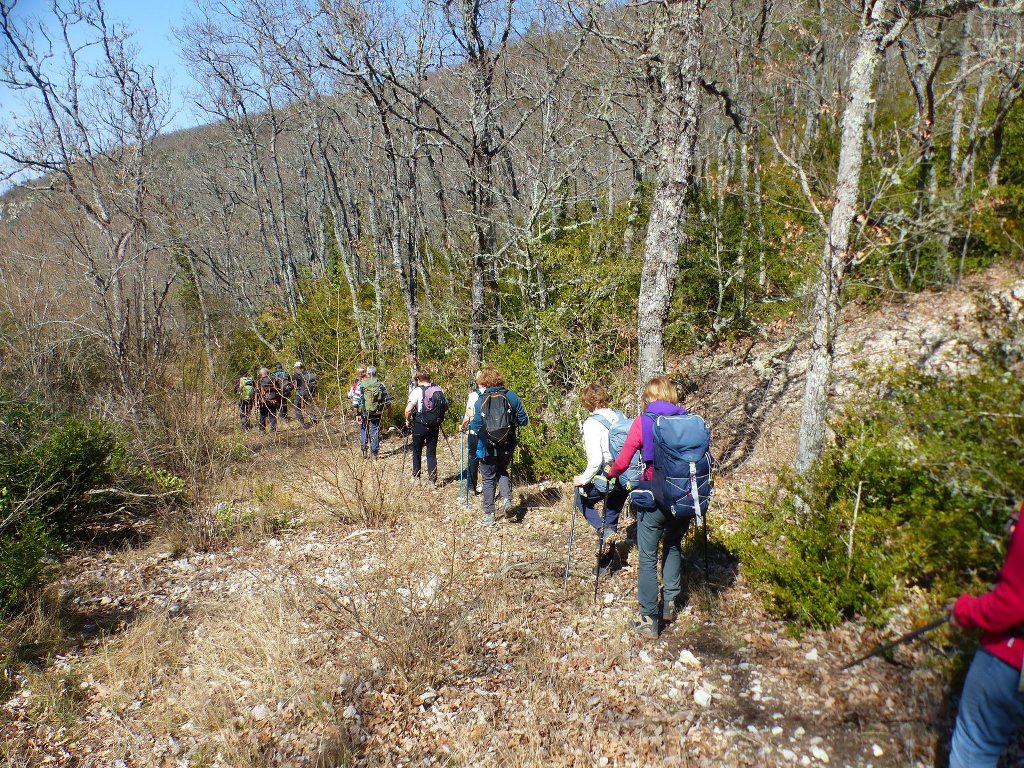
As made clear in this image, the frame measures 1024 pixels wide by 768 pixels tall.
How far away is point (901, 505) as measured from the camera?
368 cm

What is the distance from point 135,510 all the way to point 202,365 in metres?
2.17

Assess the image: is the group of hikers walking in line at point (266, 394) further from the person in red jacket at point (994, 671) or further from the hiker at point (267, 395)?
the person in red jacket at point (994, 671)

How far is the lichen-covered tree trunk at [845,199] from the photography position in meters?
4.70

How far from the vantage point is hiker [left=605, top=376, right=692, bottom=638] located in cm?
389

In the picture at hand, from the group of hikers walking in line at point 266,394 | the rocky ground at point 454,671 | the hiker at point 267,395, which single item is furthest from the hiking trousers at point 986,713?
the hiker at point 267,395

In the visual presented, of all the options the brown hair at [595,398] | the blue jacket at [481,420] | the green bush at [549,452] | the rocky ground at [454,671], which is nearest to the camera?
the rocky ground at [454,671]

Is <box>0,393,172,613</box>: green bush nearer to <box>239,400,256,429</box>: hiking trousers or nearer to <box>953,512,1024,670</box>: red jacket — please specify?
<box>239,400,256,429</box>: hiking trousers

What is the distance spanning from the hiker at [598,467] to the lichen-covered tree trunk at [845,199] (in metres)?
1.63

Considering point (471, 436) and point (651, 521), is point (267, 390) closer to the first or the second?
point (471, 436)

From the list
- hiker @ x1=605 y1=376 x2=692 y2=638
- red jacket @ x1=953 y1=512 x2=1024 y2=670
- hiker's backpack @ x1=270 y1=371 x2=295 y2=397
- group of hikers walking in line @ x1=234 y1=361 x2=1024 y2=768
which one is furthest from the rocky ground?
hiker's backpack @ x1=270 y1=371 x2=295 y2=397

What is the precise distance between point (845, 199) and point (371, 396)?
7.38 metres

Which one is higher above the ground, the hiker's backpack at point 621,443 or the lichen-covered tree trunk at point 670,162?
the lichen-covered tree trunk at point 670,162

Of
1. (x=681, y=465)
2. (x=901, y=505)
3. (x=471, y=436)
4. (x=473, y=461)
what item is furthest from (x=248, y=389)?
(x=901, y=505)

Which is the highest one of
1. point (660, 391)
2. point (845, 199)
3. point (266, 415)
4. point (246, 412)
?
point (845, 199)
